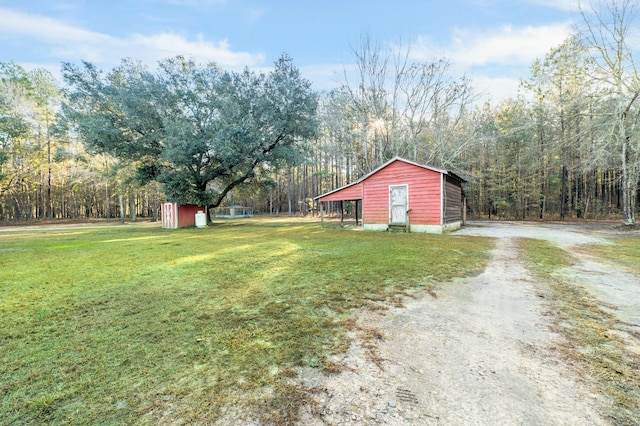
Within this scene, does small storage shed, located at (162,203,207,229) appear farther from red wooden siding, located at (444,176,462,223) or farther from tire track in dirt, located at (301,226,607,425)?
tire track in dirt, located at (301,226,607,425)

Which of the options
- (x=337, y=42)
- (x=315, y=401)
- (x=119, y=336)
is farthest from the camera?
(x=337, y=42)

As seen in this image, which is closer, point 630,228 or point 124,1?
point 124,1

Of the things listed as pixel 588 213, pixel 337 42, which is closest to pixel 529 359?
pixel 337 42

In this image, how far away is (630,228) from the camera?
39.3 ft

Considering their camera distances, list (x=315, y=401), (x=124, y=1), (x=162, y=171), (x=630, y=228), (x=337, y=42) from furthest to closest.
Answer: (x=337, y=42), (x=162, y=171), (x=630, y=228), (x=124, y=1), (x=315, y=401)

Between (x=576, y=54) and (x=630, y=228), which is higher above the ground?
(x=576, y=54)

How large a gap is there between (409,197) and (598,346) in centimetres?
1048

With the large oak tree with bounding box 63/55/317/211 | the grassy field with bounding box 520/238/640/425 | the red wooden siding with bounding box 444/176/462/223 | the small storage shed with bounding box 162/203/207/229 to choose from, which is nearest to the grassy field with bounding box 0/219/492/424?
the grassy field with bounding box 520/238/640/425

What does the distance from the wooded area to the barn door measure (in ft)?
19.2

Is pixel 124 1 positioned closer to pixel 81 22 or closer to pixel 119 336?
pixel 81 22

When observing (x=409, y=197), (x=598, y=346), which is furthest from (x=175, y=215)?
(x=598, y=346)

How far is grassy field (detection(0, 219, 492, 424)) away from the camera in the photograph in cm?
145

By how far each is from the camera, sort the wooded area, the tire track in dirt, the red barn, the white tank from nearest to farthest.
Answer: the tire track in dirt
the red barn
the wooded area
the white tank

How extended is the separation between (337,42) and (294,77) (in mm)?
4114
